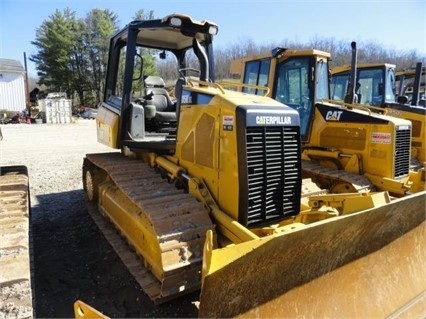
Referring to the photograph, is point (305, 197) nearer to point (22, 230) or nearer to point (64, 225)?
point (22, 230)

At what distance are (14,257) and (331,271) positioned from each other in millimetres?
2544

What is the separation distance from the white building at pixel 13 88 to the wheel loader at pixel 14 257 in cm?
3540

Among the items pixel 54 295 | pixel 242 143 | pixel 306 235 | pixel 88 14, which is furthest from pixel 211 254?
pixel 88 14

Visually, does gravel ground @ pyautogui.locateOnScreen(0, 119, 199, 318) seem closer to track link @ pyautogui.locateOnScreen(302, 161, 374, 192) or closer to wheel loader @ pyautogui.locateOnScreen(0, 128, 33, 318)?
wheel loader @ pyautogui.locateOnScreen(0, 128, 33, 318)

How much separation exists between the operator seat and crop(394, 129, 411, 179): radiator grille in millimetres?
3695

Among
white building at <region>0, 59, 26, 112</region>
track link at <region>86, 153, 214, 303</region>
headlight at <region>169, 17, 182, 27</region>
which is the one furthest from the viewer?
white building at <region>0, 59, 26, 112</region>

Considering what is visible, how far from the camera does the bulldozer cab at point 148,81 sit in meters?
4.66

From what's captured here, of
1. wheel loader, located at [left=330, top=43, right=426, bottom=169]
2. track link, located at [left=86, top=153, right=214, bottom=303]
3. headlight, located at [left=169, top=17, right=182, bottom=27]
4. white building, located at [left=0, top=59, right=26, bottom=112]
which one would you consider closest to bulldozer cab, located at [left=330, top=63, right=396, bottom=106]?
wheel loader, located at [left=330, top=43, right=426, bottom=169]

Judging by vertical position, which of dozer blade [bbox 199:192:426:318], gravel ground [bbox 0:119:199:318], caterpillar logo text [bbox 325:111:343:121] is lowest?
gravel ground [bbox 0:119:199:318]

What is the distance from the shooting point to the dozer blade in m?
2.64

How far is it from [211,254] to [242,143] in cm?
119

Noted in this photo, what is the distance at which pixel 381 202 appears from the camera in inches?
136

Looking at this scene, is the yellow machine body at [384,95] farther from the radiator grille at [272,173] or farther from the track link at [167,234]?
the track link at [167,234]

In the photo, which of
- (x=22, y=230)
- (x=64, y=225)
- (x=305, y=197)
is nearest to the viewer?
(x=22, y=230)
